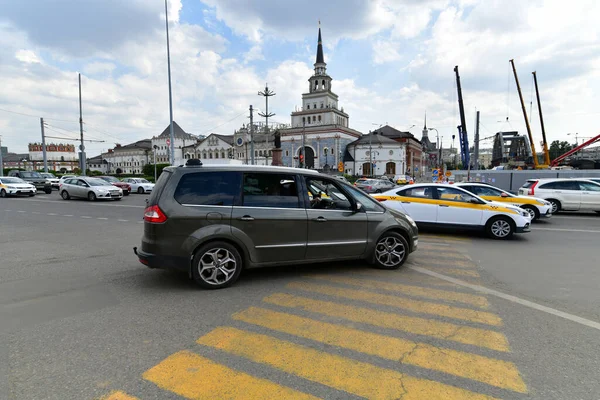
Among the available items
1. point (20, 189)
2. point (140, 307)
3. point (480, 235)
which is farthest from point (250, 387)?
point (20, 189)

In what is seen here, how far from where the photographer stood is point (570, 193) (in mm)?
14031

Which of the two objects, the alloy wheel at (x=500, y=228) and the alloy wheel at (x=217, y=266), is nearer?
the alloy wheel at (x=217, y=266)

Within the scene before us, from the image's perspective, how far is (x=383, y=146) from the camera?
89250mm

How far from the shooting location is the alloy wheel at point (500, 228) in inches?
351

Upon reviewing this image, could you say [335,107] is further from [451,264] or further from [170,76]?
[451,264]

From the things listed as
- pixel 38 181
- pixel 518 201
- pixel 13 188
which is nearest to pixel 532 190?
pixel 518 201

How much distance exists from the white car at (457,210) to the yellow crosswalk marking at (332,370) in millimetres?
6684

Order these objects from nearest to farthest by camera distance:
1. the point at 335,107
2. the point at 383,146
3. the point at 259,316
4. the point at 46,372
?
the point at 46,372
the point at 259,316
the point at 383,146
the point at 335,107

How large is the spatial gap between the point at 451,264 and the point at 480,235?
13.4 ft

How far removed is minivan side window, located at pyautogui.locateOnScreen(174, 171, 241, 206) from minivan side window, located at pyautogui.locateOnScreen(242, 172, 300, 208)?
17cm

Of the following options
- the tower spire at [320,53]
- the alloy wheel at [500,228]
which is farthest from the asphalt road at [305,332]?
the tower spire at [320,53]

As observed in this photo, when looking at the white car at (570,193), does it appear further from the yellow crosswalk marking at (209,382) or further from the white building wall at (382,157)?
the white building wall at (382,157)

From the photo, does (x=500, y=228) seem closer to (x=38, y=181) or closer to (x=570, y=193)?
(x=570, y=193)

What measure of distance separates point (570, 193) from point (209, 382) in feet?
55.2
